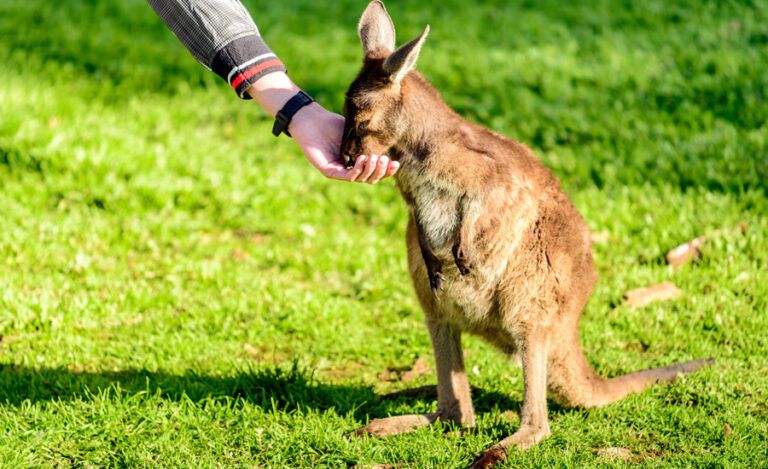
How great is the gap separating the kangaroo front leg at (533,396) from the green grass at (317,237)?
0.26 ft

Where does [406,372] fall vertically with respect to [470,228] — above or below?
below

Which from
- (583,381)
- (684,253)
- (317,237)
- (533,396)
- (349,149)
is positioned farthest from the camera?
(317,237)

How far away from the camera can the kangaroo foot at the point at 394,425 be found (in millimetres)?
3865

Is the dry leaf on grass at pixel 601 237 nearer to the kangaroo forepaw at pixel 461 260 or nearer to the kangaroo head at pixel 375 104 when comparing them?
the kangaroo forepaw at pixel 461 260

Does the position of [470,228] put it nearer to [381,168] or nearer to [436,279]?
[436,279]

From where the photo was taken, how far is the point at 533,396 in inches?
148

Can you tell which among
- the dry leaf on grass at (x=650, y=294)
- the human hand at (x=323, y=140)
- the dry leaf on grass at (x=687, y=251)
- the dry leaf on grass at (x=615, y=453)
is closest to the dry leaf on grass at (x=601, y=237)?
the dry leaf on grass at (x=687, y=251)

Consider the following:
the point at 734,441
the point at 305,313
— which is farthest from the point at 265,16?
the point at 734,441

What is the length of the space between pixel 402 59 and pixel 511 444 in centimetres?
149

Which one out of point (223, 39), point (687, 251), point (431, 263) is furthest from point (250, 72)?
point (687, 251)

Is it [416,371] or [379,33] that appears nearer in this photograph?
[379,33]

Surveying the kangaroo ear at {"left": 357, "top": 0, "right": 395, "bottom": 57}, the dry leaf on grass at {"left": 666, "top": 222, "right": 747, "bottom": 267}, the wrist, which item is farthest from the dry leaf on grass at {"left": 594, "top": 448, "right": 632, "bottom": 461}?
the dry leaf on grass at {"left": 666, "top": 222, "right": 747, "bottom": 267}

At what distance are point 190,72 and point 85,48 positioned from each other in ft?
3.28

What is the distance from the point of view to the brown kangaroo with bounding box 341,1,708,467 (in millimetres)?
3598
